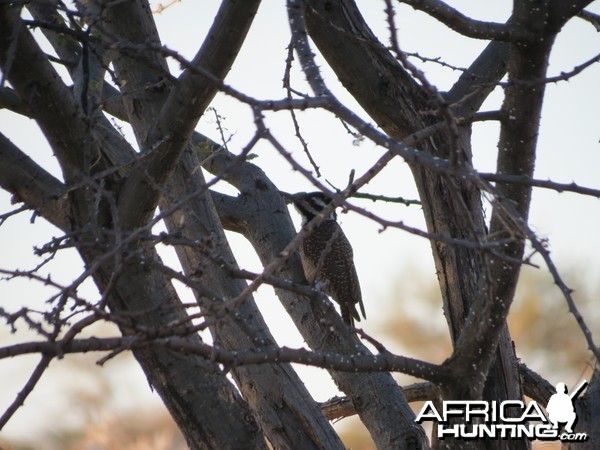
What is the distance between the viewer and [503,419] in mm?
3379

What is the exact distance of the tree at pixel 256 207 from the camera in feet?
7.36

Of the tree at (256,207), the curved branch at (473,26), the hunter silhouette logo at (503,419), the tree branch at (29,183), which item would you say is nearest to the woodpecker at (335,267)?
the tree at (256,207)

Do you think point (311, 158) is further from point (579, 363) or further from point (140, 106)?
point (579, 363)

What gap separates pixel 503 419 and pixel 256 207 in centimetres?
181

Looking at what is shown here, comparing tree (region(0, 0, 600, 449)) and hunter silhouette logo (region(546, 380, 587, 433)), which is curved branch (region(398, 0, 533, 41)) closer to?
tree (region(0, 0, 600, 449))

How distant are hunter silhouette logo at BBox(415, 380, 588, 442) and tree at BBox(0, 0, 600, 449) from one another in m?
0.05

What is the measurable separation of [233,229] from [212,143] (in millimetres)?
442

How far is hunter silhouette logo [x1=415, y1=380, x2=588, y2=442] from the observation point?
10.2 feet

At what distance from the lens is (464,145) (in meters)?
3.74

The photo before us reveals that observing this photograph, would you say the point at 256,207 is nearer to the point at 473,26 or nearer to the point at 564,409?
the point at 564,409

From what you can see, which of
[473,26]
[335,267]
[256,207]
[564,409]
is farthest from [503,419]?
[335,267]

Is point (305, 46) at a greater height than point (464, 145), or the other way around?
point (464, 145)

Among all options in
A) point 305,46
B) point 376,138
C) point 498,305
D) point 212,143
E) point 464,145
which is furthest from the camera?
point 212,143

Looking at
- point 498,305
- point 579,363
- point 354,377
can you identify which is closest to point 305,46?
point 498,305
